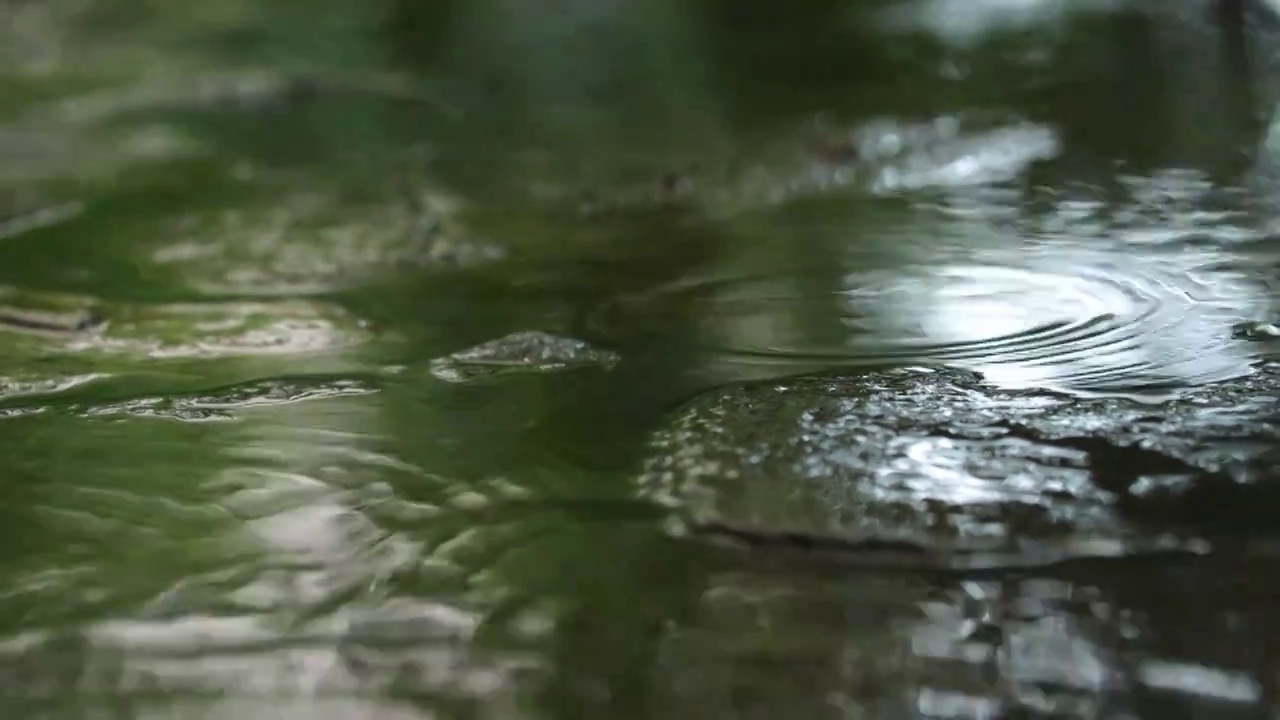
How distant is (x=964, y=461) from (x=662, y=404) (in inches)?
11.8

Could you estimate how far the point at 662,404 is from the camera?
3.68ft

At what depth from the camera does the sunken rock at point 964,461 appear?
2.95 feet

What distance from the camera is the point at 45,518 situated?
0.99 m

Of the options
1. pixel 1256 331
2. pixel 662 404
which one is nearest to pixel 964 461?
pixel 662 404

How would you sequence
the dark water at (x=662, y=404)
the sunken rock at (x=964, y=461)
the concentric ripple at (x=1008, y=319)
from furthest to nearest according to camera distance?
the concentric ripple at (x=1008, y=319) < the sunken rock at (x=964, y=461) < the dark water at (x=662, y=404)

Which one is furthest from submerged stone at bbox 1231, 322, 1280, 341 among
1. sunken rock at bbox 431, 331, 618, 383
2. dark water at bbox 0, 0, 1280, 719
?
sunken rock at bbox 431, 331, 618, 383

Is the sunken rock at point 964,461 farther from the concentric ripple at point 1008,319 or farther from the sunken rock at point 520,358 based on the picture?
the sunken rock at point 520,358

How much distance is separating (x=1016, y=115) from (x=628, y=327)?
1097 mm

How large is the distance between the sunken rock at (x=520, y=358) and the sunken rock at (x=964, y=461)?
0.17 metres

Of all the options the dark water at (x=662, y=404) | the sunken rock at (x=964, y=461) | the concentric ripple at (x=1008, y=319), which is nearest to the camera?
the dark water at (x=662, y=404)

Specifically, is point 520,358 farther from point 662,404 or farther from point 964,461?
point 964,461

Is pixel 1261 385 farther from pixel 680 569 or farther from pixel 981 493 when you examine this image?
pixel 680 569

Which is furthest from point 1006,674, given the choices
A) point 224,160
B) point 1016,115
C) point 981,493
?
point 224,160

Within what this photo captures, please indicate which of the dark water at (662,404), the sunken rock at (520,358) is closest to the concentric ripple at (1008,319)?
the dark water at (662,404)
